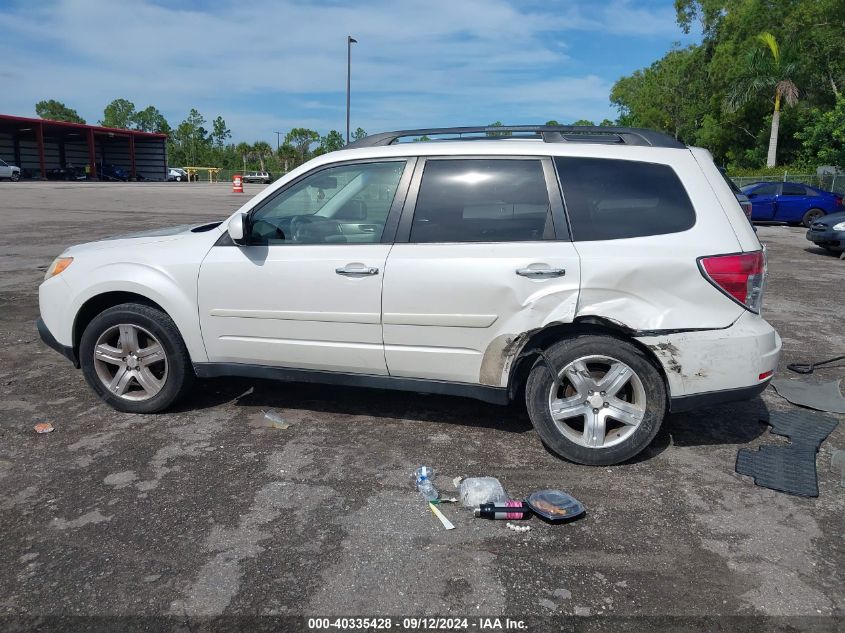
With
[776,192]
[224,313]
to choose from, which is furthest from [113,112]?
[224,313]

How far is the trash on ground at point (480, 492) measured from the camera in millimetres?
3514

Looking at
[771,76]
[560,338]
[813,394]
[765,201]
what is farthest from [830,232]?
[771,76]

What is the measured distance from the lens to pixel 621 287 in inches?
148

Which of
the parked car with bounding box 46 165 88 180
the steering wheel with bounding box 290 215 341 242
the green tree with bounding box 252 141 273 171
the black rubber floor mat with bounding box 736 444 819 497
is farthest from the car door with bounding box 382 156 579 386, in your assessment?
the green tree with bounding box 252 141 273 171

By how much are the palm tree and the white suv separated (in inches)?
1630

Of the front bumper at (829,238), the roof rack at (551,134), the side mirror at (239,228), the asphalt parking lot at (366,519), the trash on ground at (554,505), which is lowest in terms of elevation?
the asphalt parking lot at (366,519)

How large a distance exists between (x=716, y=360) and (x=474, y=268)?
54.9 inches

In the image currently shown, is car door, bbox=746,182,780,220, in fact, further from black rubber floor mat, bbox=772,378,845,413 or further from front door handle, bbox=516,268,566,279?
front door handle, bbox=516,268,566,279

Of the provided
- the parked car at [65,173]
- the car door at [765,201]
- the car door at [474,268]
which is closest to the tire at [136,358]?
the car door at [474,268]

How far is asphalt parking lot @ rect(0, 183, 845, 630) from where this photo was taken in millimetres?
2770

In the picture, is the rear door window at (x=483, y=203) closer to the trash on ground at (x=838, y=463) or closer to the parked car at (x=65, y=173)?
the trash on ground at (x=838, y=463)

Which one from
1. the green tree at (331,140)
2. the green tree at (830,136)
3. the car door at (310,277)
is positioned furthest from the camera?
the green tree at (331,140)

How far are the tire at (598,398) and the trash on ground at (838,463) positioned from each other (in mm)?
1057

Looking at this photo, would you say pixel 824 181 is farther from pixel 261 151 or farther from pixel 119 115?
pixel 119 115
